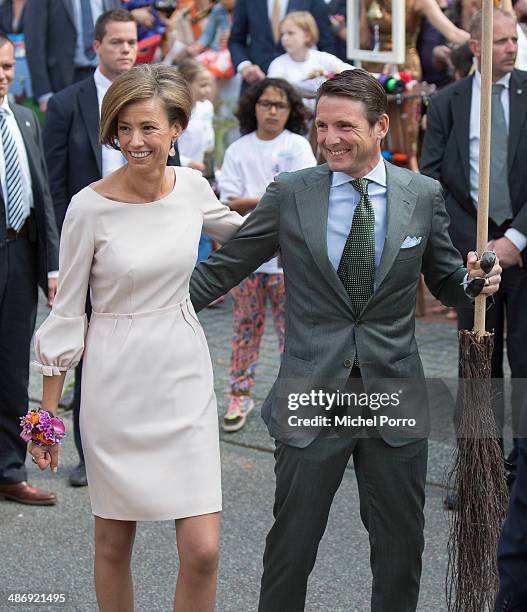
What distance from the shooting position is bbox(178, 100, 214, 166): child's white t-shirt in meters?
9.44

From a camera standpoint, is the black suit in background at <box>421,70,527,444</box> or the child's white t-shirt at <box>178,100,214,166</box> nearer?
the black suit in background at <box>421,70,527,444</box>

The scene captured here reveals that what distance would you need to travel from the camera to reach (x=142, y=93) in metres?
3.92

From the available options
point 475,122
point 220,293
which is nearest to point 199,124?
point 475,122

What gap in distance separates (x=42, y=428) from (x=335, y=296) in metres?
1.09

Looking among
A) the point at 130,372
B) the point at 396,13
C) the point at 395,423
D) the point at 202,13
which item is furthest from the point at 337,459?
the point at 202,13

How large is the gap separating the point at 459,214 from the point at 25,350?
7.89 feet

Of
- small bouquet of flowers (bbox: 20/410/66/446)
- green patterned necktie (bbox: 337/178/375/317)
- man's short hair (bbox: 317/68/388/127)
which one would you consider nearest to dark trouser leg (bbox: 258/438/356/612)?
green patterned necktie (bbox: 337/178/375/317)

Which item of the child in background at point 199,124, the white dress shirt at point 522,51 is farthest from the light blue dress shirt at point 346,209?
the child in background at point 199,124

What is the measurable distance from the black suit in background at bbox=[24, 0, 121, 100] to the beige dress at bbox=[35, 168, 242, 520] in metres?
6.21

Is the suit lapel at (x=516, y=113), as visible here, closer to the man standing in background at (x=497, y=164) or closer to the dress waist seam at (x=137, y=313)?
the man standing in background at (x=497, y=164)

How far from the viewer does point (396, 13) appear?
8.62 m

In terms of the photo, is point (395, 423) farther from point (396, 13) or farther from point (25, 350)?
point (396, 13)

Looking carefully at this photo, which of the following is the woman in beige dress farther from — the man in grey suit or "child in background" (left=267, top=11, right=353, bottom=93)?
"child in background" (left=267, top=11, right=353, bottom=93)

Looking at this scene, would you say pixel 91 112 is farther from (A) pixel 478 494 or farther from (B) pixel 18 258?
(A) pixel 478 494
